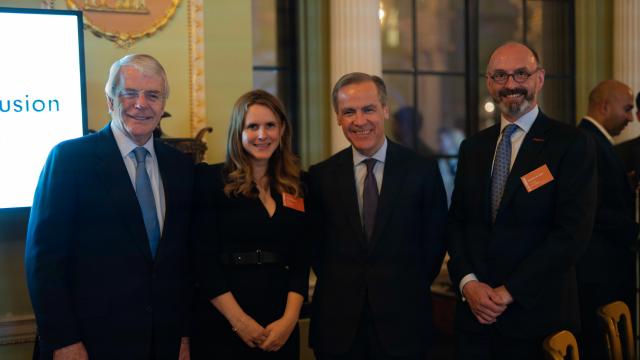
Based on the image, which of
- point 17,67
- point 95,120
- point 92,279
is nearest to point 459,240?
point 92,279

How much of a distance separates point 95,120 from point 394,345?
174 cm

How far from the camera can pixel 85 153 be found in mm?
2014

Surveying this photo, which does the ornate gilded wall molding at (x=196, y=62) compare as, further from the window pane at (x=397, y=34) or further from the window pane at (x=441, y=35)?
the window pane at (x=441, y=35)

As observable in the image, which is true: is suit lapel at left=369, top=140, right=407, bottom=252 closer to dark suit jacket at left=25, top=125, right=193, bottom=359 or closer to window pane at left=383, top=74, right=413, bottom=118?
dark suit jacket at left=25, top=125, right=193, bottom=359

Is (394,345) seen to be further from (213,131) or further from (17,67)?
(17,67)

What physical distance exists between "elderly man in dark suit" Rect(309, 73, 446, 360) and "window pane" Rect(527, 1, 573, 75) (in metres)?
4.03

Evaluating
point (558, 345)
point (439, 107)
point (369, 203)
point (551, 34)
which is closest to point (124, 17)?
point (369, 203)

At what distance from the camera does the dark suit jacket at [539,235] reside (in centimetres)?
219

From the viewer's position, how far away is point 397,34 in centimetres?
528

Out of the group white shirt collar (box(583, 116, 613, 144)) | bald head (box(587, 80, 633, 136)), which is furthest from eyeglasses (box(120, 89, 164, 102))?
bald head (box(587, 80, 633, 136))

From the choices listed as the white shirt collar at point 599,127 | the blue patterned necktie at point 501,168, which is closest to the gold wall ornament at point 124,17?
the blue patterned necktie at point 501,168

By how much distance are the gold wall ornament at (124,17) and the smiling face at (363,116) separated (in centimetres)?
127

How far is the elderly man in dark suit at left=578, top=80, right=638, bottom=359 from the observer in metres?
3.37

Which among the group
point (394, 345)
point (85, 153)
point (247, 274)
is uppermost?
point (85, 153)
